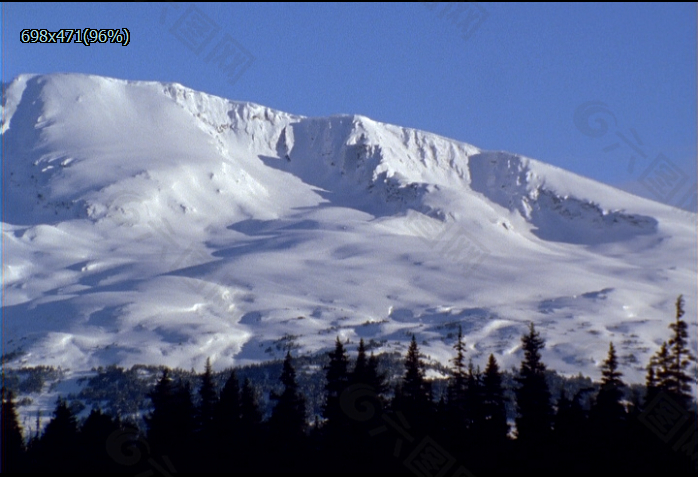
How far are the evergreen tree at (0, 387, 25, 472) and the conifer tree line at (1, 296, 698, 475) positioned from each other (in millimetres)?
74

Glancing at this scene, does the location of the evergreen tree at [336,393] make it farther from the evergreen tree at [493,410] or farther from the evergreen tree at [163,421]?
the evergreen tree at [163,421]

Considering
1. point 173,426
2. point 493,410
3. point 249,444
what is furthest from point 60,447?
point 493,410

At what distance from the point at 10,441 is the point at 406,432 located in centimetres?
1911

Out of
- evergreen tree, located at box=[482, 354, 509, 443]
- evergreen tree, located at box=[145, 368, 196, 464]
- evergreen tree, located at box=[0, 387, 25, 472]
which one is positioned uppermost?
evergreen tree, located at box=[482, 354, 509, 443]

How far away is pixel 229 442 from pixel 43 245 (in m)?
135

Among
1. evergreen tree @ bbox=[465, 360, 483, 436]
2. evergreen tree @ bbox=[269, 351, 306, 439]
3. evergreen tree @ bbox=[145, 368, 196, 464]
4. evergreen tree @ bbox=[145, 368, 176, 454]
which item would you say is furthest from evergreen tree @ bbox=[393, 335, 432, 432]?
evergreen tree @ bbox=[145, 368, 176, 454]

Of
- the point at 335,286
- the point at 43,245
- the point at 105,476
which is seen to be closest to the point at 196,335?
the point at 335,286

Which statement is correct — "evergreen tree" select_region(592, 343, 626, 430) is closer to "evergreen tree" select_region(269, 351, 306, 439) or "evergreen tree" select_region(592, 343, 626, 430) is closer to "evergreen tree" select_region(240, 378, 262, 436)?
"evergreen tree" select_region(269, 351, 306, 439)

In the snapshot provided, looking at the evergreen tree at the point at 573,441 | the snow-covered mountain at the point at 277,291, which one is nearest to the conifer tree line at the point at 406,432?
the evergreen tree at the point at 573,441

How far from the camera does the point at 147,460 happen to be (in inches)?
1610

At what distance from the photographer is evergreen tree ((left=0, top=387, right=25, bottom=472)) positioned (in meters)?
43.7

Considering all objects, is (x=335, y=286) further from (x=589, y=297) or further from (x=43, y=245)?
(x=43, y=245)

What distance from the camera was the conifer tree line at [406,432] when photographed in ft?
118

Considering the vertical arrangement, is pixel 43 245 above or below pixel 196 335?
above
